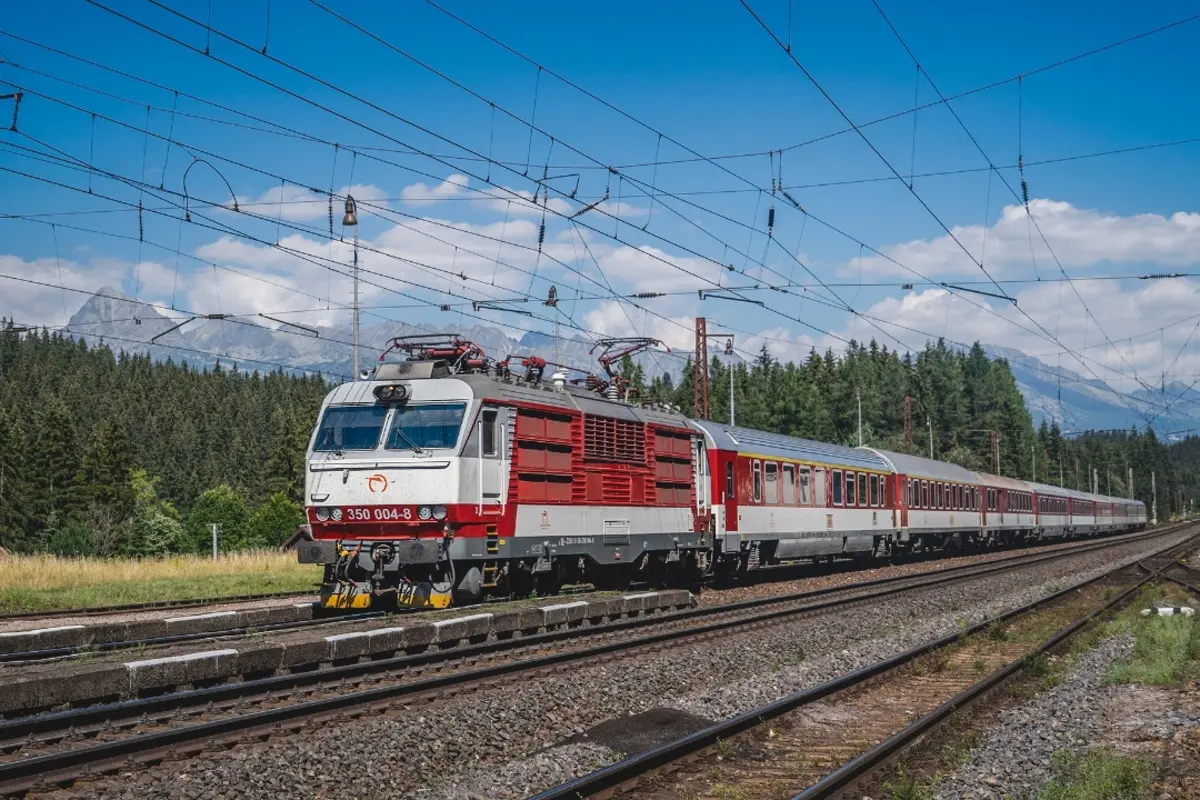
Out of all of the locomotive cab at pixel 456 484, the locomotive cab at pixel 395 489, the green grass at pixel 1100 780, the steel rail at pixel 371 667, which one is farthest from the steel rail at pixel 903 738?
the locomotive cab at pixel 395 489

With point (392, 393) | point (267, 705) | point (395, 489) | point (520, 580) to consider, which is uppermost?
point (392, 393)

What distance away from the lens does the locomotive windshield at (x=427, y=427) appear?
18.5m

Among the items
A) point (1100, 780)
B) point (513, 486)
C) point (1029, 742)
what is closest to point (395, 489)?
point (513, 486)

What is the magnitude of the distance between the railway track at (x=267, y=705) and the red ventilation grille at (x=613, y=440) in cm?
462

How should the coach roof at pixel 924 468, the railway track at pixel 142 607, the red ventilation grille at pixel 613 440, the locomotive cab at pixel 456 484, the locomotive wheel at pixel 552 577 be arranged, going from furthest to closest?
1. the coach roof at pixel 924 468
2. the red ventilation grille at pixel 613 440
3. the locomotive wheel at pixel 552 577
4. the railway track at pixel 142 607
5. the locomotive cab at pixel 456 484

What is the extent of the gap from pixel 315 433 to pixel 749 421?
114m

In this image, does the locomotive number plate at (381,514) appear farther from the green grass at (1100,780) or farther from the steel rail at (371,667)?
the green grass at (1100,780)

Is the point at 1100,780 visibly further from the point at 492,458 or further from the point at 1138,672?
the point at 492,458

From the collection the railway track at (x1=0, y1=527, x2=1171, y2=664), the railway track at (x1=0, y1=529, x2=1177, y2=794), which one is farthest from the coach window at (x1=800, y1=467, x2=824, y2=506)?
the railway track at (x1=0, y1=529, x2=1177, y2=794)

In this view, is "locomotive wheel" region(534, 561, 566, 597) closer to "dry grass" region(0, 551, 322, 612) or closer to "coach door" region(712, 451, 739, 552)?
"coach door" region(712, 451, 739, 552)

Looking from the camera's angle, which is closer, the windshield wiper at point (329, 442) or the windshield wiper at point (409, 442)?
the windshield wiper at point (409, 442)

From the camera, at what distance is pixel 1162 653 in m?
16.1

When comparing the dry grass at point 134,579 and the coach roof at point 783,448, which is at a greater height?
the coach roof at point 783,448

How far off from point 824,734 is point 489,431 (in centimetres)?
910
